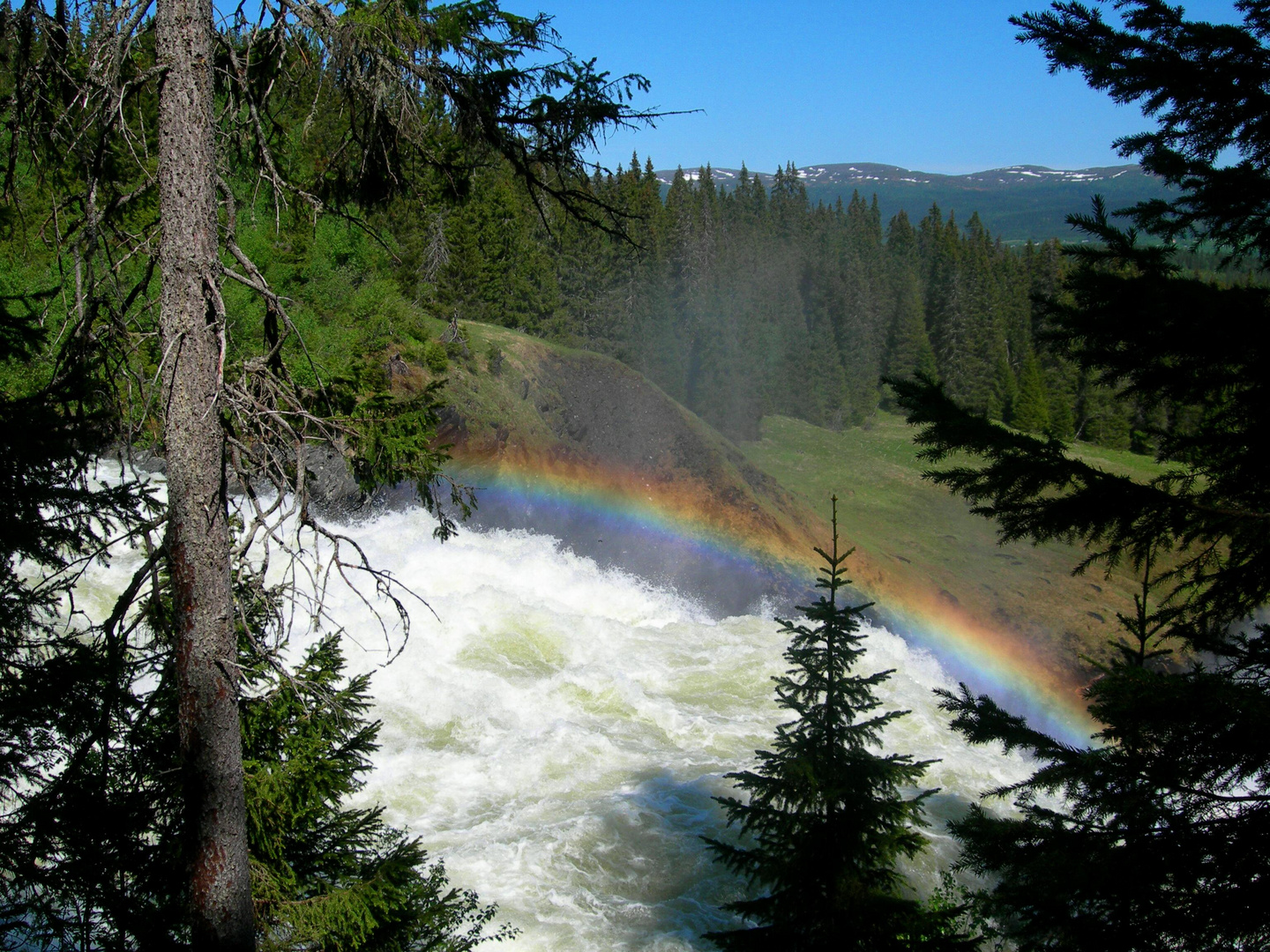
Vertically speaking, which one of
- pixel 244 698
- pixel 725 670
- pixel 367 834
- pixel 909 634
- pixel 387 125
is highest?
pixel 387 125

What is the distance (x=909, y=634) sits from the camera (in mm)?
28922

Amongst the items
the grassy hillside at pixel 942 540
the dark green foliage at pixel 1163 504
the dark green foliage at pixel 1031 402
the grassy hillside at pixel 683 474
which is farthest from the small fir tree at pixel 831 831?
the dark green foliage at pixel 1031 402

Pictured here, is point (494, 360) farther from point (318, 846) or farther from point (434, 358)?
point (318, 846)

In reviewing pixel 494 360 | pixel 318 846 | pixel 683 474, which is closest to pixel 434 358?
pixel 494 360

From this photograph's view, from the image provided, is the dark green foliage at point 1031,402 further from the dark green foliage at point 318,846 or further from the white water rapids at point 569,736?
the dark green foliage at point 318,846

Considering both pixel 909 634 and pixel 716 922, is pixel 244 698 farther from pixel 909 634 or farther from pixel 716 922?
pixel 909 634

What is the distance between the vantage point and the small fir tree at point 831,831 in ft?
20.7

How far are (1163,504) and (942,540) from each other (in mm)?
37495

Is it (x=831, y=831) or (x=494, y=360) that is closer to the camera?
(x=831, y=831)

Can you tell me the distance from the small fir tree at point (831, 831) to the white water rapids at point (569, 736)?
3616mm

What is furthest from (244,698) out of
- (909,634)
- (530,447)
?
(909,634)

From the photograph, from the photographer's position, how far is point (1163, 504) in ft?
16.0

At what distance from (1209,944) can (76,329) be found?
5.87 m

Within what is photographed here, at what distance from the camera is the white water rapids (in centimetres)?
1124
